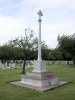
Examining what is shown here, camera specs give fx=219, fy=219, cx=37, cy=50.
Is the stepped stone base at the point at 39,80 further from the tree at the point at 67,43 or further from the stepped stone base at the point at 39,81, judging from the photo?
the tree at the point at 67,43

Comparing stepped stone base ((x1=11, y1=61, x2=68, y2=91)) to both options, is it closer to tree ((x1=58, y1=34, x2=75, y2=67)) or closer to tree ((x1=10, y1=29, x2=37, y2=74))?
tree ((x1=10, y1=29, x2=37, y2=74))

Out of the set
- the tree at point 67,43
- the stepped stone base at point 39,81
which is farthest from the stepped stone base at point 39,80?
the tree at point 67,43

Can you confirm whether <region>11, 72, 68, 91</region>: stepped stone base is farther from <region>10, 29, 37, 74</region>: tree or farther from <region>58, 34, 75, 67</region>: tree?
<region>58, 34, 75, 67</region>: tree

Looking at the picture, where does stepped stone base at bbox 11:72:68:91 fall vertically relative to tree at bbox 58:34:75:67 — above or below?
below

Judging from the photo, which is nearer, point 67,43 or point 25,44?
point 25,44

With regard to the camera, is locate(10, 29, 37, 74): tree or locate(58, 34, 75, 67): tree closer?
locate(10, 29, 37, 74): tree

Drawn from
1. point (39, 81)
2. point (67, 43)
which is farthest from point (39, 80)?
point (67, 43)

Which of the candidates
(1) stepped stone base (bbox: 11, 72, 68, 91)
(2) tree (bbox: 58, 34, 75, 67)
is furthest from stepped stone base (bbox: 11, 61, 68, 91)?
(2) tree (bbox: 58, 34, 75, 67)

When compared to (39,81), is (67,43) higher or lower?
higher

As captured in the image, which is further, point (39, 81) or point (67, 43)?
point (67, 43)

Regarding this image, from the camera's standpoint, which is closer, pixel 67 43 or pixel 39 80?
pixel 39 80

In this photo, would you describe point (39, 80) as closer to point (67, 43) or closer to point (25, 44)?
point (25, 44)

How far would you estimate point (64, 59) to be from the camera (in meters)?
71.7

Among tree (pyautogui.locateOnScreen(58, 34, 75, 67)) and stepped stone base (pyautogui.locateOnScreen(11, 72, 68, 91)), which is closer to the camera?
stepped stone base (pyautogui.locateOnScreen(11, 72, 68, 91))
